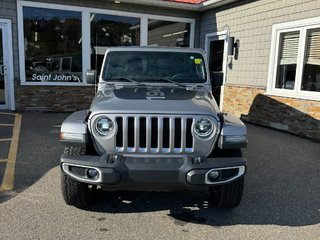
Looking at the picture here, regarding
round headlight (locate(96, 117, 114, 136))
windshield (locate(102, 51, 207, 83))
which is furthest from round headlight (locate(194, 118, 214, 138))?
windshield (locate(102, 51, 207, 83))

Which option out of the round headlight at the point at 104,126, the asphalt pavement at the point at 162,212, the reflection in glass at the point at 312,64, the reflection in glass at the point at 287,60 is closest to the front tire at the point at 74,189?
the asphalt pavement at the point at 162,212

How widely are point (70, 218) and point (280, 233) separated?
7.02 feet

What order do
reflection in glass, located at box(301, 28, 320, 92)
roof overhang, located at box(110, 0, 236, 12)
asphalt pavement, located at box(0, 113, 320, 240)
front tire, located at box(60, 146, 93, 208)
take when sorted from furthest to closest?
roof overhang, located at box(110, 0, 236, 12)
reflection in glass, located at box(301, 28, 320, 92)
front tire, located at box(60, 146, 93, 208)
asphalt pavement, located at box(0, 113, 320, 240)

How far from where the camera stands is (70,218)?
3451mm

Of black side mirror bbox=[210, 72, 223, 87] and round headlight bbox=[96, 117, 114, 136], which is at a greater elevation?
black side mirror bbox=[210, 72, 223, 87]

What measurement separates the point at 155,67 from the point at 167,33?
7406 mm

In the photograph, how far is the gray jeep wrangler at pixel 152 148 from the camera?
10.0ft

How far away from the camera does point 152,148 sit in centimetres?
328

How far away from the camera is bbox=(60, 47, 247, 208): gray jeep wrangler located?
10.0ft

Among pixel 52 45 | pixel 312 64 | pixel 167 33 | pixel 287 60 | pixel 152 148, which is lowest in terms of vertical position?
pixel 152 148

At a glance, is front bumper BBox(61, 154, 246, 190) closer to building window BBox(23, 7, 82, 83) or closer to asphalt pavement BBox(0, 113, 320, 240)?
asphalt pavement BBox(0, 113, 320, 240)

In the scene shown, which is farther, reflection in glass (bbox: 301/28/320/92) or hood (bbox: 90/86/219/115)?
reflection in glass (bbox: 301/28/320/92)

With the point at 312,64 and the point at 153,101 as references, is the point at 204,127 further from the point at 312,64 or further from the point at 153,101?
the point at 312,64

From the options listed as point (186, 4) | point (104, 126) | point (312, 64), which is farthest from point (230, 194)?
point (186, 4)
